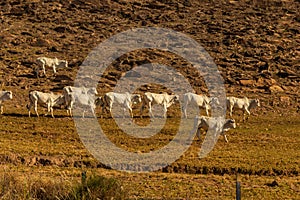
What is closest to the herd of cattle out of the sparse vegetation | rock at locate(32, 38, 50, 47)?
rock at locate(32, 38, 50, 47)

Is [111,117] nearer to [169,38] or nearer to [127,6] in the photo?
[169,38]

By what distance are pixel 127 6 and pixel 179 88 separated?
2142 centimetres

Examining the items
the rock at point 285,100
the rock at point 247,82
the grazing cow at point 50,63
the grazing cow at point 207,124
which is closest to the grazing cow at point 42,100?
the grazing cow at point 207,124

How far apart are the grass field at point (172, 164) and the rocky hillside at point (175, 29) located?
395 inches

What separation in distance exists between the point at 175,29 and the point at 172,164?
3605 cm

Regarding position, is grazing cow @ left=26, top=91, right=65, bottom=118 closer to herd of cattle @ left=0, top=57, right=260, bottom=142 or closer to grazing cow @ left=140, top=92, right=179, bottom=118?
herd of cattle @ left=0, top=57, right=260, bottom=142

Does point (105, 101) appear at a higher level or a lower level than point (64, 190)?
higher

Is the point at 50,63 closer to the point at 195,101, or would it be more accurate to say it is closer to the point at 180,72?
the point at 180,72

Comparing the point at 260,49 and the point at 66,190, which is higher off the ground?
the point at 260,49

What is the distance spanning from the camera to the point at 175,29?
56.7 meters

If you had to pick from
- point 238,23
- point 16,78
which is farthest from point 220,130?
point 238,23

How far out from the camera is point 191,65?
1938 inches

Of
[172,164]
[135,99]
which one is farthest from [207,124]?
[135,99]

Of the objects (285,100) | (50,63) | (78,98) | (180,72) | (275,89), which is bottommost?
(285,100)
